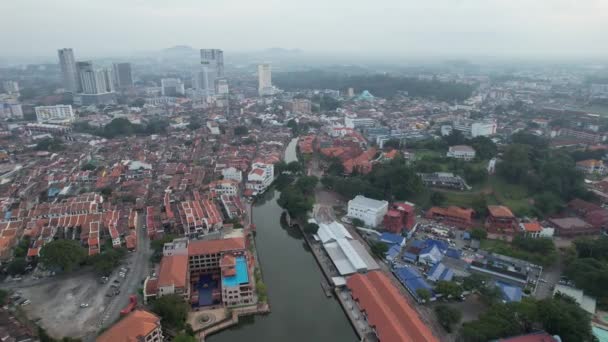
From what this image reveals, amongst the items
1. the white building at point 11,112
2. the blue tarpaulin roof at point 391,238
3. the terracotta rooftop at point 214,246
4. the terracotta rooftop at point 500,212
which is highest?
the terracotta rooftop at point 500,212

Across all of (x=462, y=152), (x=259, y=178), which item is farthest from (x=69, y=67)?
(x=462, y=152)

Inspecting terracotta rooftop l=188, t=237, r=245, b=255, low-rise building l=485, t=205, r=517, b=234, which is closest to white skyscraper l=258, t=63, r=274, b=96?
low-rise building l=485, t=205, r=517, b=234

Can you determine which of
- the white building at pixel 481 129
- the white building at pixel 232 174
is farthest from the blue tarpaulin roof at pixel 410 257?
the white building at pixel 481 129

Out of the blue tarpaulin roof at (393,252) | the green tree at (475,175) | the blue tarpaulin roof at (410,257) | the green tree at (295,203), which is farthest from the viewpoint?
the green tree at (475,175)

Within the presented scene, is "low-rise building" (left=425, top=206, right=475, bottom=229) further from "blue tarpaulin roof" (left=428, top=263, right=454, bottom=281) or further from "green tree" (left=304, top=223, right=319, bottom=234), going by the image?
"green tree" (left=304, top=223, right=319, bottom=234)

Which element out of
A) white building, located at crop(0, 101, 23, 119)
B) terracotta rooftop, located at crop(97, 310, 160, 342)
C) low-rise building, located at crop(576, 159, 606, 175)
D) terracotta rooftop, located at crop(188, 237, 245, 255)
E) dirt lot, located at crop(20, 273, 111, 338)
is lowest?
white building, located at crop(0, 101, 23, 119)

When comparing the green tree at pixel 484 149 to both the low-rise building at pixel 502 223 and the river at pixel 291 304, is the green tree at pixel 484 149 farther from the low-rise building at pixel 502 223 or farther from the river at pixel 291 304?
the river at pixel 291 304

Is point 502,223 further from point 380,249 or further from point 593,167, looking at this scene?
point 593,167

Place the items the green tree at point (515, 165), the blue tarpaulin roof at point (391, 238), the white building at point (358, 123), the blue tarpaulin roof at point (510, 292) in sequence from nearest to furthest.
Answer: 1. the blue tarpaulin roof at point (510, 292)
2. the blue tarpaulin roof at point (391, 238)
3. the green tree at point (515, 165)
4. the white building at point (358, 123)
